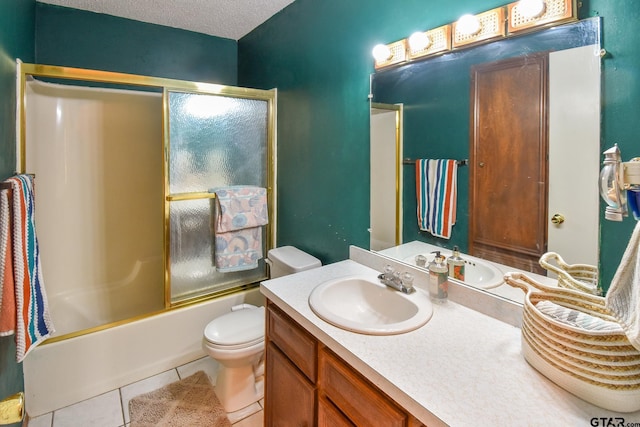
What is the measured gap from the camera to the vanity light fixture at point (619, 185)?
736 millimetres

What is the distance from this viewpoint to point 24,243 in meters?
1.27

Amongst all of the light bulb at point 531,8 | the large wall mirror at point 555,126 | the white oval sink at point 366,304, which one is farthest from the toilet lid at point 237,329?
the light bulb at point 531,8

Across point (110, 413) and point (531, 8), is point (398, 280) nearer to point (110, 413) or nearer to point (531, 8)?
point (531, 8)

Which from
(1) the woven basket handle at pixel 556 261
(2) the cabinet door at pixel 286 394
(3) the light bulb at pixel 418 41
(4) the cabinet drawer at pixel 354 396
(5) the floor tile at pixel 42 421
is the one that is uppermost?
(3) the light bulb at pixel 418 41

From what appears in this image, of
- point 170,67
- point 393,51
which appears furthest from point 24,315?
point 170,67

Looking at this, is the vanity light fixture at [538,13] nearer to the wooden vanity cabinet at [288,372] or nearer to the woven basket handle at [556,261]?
the woven basket handle at [556,261]

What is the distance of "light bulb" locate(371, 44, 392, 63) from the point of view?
1472 mm

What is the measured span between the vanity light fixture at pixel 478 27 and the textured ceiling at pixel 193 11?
1.33m

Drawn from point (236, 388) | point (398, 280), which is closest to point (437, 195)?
point (398, 280)

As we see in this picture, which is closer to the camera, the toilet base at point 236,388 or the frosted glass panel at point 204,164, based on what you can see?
the toilet base at point 236,388

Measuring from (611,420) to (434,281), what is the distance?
0.62 metres

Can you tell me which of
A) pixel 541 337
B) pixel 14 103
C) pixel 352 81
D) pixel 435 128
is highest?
pixel 352 81

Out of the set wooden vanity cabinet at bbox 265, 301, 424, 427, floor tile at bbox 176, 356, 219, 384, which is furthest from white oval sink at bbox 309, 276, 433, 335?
floor tile at bbox 176, 356, 219, 384

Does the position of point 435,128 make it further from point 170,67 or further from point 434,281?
point 170,67
